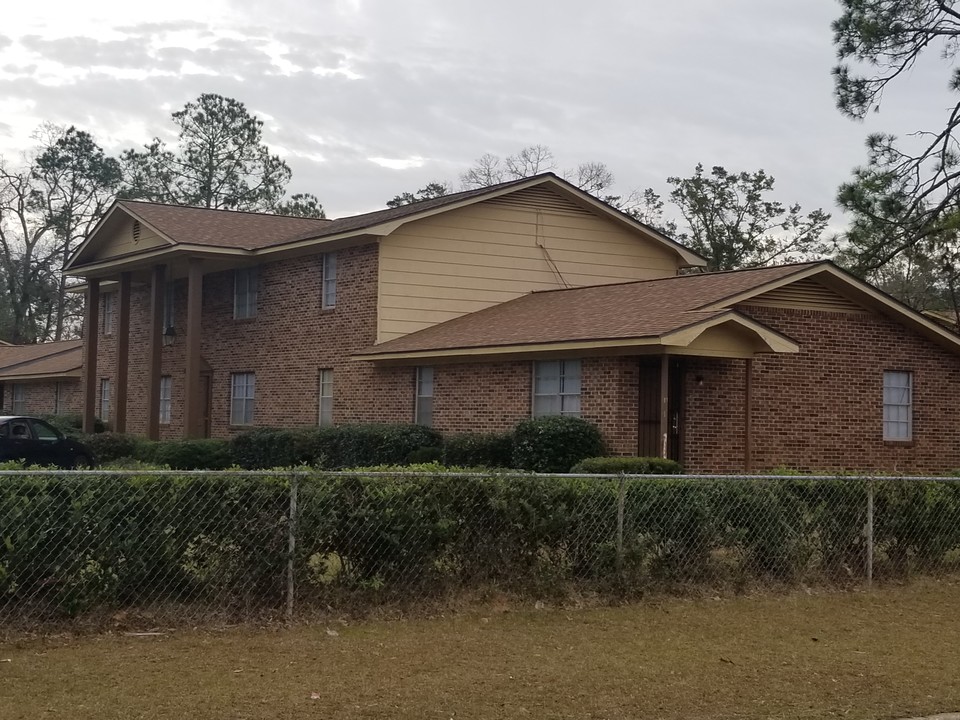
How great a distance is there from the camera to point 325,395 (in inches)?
1074

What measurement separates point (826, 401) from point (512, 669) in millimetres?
14361

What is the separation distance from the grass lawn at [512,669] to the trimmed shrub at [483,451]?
10305mm

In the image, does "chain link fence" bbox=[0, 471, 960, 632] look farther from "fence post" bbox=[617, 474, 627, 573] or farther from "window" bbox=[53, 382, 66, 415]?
"window" bbox=[53, 382, 66, 415]

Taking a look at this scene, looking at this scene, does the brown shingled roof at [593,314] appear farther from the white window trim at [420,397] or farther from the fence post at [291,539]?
the fence post at [291,539]

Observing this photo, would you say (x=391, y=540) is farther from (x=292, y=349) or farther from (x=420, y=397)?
(x=292, y=349)

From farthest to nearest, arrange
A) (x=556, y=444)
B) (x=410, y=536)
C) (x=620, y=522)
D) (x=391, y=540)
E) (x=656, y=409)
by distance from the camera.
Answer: (x=656, y=409), (x=556, y=444), (x=620, y=522), (x=410, y=536), (x=391, y=540)

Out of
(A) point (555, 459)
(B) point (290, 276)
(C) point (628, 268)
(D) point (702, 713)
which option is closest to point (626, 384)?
(A) point (555, 459)

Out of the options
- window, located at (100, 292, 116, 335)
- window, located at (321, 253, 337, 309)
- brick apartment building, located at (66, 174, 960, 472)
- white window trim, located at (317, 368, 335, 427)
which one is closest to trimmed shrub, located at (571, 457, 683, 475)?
brick apartment building, located at (66, 174, 960, 472)

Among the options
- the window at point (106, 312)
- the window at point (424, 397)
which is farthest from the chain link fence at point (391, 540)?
the window at point (106, 312)

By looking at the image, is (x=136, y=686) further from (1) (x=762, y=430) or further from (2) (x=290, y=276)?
(2) (x=290, y=276)

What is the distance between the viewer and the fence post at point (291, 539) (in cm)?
979

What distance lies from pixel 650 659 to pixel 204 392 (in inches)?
943

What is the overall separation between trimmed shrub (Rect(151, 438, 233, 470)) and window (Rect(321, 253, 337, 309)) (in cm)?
377

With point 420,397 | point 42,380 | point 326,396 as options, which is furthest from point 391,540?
point 42,380
